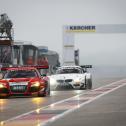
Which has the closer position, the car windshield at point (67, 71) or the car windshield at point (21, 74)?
the car windshield at point (21, 74)

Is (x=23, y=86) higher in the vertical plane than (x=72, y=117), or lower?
lower

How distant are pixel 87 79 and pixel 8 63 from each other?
9.23m

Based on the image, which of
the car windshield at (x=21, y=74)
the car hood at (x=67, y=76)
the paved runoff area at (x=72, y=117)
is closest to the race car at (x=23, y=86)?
the car windshield at (x=21, y=74)

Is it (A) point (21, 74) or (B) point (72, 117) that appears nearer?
(B) point (72, 117)

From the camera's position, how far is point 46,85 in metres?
23.3

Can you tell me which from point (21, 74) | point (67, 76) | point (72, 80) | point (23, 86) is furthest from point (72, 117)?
point (67, 76)

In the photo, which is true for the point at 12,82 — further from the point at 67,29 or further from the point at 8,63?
the point at 67,29

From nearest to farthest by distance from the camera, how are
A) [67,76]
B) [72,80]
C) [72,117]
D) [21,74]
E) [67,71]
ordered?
[72,117], [21,74], [72,80], [67,76], [67,71]

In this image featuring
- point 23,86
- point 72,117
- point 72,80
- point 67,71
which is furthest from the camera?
point 67,71

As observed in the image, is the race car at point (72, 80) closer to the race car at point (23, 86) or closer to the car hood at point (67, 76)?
the car hood at point (67, 76)

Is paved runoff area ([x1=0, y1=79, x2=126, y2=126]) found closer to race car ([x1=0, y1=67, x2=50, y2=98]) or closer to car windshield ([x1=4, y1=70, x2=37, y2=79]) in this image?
race car ([x1=0, y1=67, x2=50, y2=98])

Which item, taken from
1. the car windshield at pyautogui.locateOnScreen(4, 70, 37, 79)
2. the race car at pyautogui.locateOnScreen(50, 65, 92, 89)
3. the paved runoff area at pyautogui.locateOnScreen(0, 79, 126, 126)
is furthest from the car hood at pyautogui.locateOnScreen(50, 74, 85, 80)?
the paved runoff area at pyautogui.locateOnScreen(0, 79, 126, 126)

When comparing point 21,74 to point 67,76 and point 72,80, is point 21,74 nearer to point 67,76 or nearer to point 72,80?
point 72,80

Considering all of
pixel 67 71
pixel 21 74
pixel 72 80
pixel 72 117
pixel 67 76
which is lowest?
pixel 72 80
